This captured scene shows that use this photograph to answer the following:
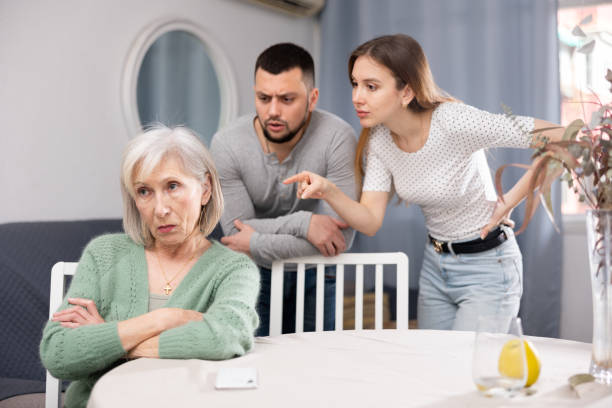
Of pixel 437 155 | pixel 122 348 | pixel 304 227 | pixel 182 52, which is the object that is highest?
pixel 182 52

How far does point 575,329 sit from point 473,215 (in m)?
1.34

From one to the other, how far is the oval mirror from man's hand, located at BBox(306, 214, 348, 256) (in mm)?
1176

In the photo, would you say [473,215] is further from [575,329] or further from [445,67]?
[445,67]

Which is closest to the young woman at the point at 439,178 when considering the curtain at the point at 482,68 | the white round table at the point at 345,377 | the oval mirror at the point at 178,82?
the white round table at the point at 345,377

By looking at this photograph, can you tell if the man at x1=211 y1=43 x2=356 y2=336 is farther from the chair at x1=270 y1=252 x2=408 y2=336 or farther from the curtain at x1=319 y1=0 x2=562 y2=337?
the curtain at x1=319 y1=0 x2=562 y2=337

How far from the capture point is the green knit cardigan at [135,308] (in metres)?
1.20

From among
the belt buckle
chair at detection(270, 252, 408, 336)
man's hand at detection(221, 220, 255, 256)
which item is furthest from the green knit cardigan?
the belt buckle

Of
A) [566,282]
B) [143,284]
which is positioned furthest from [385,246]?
[143,284]

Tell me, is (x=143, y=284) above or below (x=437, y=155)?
below

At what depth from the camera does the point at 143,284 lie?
142cm

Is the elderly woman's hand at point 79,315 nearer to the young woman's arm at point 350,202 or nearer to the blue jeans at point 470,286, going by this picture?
the young woman's arm at point 350,202

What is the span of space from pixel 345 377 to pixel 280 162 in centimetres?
113

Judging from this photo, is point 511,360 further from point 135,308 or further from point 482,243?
point 482,243

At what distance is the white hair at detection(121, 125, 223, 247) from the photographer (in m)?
1.44
